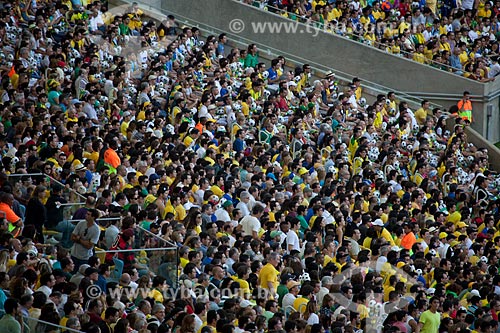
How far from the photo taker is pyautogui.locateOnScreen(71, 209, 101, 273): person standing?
59.6ft

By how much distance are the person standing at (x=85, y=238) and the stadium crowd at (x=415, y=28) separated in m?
14.6

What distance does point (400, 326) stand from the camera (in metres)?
19.0

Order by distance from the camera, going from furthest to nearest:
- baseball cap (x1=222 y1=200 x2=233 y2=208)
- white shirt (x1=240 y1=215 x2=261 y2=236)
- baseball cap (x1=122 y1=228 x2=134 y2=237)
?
baseball cap (x1=222 y1=200 x2=233 y2=208) → white shirt (x1=240 y1=215 x2=261 y2=236) → baseball cap (x1=122 y1=228 x2=134 y2=237)

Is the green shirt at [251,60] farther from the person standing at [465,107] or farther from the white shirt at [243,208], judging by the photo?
the white shirt at [243,208]

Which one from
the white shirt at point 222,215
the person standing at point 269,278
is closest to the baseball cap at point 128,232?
the person standing at point 269,278

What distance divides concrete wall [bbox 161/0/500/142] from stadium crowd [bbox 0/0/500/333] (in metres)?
0.79

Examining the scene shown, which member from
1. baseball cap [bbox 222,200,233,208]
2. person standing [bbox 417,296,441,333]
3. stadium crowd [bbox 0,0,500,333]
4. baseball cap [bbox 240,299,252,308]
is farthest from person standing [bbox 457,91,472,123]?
baseball cap [bbox 240,299,252,308]

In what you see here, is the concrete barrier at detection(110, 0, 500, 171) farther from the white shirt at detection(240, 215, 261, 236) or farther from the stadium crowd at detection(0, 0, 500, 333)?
the white shirt at detection(240, 215, 261, 236)

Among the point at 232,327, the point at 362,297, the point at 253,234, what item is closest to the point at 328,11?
the point at 253,234

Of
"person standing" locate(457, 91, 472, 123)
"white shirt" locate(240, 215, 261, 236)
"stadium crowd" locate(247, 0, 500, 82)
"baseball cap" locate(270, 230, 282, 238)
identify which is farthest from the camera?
"stadium crowd" locate(247, 0, 500, 82)

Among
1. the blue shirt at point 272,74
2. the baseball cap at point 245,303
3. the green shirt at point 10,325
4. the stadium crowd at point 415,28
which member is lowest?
the green shirt at point 10,325

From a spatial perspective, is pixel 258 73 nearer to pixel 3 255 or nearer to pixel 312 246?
pixel 312 246

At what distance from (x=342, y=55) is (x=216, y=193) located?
10.4m

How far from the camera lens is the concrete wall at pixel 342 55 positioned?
99.7 ft
